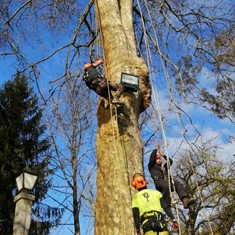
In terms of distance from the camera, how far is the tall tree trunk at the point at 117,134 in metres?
3.19

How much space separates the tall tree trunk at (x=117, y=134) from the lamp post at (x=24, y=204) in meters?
1.03

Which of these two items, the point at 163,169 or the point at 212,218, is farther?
the point at 212,218

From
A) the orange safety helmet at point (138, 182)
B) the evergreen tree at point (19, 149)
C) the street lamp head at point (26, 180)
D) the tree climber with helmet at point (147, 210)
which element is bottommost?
the tree climber with helmet at point (147, 210)

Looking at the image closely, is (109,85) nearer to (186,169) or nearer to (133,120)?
(133,120)

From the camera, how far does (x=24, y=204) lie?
403 centimetres

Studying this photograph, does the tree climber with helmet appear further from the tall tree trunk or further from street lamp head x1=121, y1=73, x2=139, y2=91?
street lamp head x1=121, y1=73, x2=139, y2=91

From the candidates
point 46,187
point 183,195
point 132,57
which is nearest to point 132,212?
point 183,195

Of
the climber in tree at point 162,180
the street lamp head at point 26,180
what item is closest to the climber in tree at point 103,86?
the climber in tree at point 162,180

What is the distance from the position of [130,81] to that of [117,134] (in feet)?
2.25

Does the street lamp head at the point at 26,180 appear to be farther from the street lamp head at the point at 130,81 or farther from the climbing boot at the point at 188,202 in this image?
the climbing boot at the point at 188,202

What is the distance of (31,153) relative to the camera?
11203 mm

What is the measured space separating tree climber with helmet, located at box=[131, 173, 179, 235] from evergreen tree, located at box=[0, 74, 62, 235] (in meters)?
7.21

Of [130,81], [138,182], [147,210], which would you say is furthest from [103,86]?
[147,210]

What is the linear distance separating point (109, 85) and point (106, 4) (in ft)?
5.77
